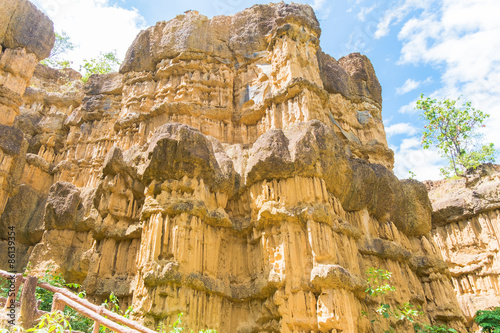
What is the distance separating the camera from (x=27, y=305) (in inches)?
265

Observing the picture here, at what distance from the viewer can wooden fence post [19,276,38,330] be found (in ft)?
21.9

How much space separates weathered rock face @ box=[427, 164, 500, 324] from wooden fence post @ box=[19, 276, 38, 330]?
61.6 ft

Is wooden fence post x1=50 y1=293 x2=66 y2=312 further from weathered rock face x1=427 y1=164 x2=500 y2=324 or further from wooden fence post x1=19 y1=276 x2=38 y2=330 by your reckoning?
weathered rock face x1=427 y1=164 x2=500 y2=324

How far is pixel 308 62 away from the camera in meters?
19.0

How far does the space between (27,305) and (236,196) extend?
888 centimetres

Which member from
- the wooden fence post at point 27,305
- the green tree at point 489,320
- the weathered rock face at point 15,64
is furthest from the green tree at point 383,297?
the weathered rock face at point 15,64

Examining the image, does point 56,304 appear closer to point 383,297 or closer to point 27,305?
point 27,305

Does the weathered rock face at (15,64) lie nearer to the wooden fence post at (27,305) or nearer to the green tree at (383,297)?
the wooden fence post at (27,305)

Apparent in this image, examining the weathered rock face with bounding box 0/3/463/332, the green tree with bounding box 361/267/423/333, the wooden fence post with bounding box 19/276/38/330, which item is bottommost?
the wooden fence post with bounding box 19/276/38/330

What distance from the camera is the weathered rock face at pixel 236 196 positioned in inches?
480

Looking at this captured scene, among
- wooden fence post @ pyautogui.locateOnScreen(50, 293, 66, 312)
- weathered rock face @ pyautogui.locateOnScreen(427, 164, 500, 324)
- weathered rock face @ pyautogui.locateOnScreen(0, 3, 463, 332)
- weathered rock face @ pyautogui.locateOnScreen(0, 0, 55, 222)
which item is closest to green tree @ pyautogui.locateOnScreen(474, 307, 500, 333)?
weathered rock face @ pyautogui.locateOnScreen(0, 3, 463, 332)

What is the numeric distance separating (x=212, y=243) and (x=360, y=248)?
5.58 meters

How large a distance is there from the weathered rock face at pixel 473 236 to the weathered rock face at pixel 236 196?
13.4ft

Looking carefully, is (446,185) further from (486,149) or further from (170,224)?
(170,224)
